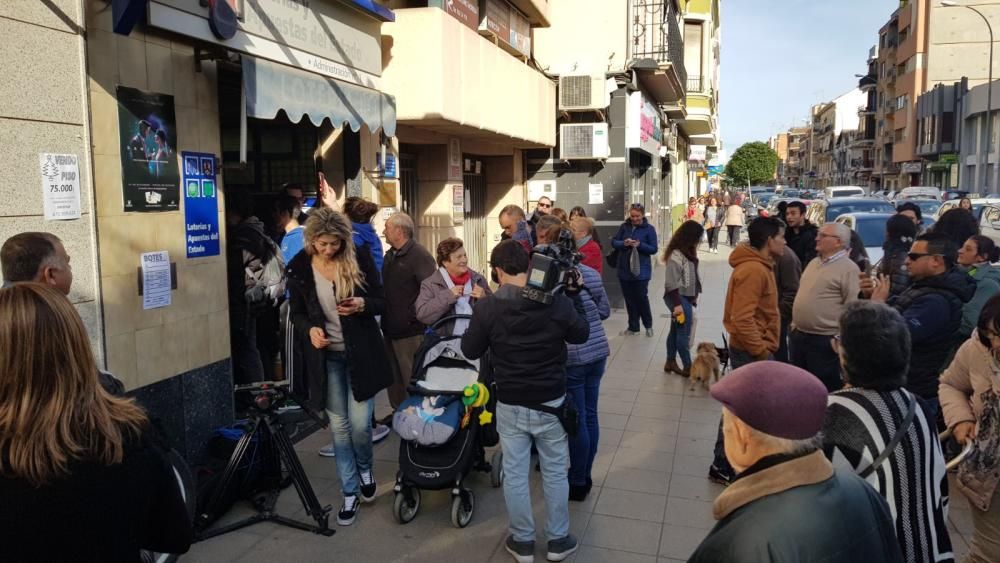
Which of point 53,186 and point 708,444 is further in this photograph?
point 708,444

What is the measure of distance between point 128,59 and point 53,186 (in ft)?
3.34

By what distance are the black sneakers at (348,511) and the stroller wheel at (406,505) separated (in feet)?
0.81

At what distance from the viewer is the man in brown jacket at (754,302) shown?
568cm

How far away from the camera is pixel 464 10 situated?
10156mm

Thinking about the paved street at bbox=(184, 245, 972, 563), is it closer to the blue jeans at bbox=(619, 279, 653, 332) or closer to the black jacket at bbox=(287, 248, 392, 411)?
the black jacket at bbox=(287, 248, 392, 411)

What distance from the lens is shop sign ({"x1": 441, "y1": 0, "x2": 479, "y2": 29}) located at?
9548 millimetres

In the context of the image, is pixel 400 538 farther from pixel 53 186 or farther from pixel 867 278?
pixel 867 278

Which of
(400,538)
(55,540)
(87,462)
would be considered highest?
(87,462)

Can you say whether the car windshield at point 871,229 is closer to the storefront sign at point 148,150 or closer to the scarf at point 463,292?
the scarf at point 463,292

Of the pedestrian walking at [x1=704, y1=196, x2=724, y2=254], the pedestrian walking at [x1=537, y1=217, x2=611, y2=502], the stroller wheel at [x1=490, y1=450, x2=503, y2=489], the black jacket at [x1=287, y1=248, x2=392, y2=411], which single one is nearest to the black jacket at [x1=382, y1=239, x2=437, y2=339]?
the black jacket at [x1=287, y1=248, x2=392, y2=411]

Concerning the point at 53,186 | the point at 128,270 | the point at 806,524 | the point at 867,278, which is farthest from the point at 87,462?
the point at 867,278

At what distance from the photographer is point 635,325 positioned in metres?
11.0

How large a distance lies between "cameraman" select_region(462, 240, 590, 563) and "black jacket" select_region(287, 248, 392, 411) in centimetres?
88

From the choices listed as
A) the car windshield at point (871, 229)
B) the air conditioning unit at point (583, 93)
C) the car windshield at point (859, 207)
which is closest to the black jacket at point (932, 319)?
the car windshield at point (871, 229)
